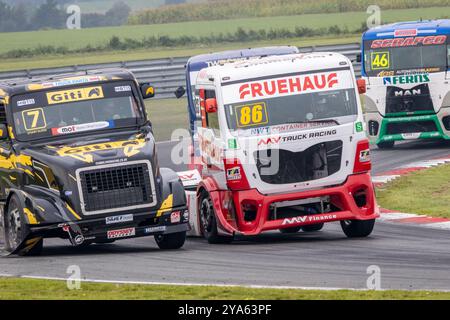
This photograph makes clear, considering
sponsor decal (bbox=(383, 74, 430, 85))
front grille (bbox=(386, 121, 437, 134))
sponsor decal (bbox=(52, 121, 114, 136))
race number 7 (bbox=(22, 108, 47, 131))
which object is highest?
race number 7 (bbox=(22, 108, 47, 131))

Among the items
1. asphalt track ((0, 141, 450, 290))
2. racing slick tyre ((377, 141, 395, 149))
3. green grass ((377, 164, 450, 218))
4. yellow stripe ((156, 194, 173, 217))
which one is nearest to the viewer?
asphalt track ((0, 141, 450, 290))

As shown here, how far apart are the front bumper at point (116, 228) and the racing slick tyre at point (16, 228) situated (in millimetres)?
181

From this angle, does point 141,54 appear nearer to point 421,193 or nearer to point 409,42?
point 409,42

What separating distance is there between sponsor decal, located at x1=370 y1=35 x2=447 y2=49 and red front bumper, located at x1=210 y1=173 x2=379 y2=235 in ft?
37.3

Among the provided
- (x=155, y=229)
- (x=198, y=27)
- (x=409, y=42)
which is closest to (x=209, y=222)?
(x=155, y=229)

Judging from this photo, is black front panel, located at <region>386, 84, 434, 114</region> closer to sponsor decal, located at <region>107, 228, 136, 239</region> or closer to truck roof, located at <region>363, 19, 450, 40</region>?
truck roof, located at <region>363, 19, 450, 40</region>

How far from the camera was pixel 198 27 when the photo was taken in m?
63.8

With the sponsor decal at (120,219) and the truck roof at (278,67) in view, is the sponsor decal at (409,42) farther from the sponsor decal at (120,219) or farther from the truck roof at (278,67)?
the sponsor decal at (120,219)

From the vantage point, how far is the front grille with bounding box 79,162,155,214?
15445 millimetres

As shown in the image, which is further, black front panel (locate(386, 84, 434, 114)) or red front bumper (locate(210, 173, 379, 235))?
black front panel (locate(386, 84, 434, 114))

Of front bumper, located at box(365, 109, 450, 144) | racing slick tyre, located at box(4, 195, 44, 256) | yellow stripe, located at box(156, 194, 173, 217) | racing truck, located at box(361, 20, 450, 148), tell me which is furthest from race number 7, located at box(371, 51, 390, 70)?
racing slick tyre, located at box(4, 195, 44, 256)

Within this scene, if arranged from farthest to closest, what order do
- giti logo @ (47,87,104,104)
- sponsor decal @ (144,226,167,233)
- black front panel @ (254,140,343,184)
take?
giti logo @ (47,87,104,104) < black front panel @ (254,140,343,184) < sponsor decal @ (144,226,167,233)

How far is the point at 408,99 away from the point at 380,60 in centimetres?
108
